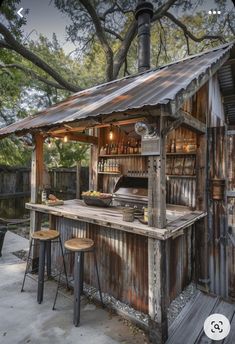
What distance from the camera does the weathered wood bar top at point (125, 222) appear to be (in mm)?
2848

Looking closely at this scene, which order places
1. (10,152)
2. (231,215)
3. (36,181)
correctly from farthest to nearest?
(10,152) → (36,181) → (231,215)

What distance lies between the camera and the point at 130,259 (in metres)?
3.47

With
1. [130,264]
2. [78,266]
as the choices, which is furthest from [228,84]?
[78,266]

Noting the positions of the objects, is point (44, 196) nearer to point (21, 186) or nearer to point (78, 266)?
point (78, 266)

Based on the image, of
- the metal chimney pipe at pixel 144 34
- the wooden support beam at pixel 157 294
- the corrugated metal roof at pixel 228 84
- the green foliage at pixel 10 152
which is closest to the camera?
the wooden support beam at pixel 157 294

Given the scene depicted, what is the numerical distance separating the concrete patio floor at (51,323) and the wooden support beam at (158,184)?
149cm

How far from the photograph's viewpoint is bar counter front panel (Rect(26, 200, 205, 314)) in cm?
330

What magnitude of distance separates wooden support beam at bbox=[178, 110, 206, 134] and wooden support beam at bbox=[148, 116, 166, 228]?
0.42 metres

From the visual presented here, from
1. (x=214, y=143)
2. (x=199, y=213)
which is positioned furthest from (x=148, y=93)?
(x=199, y=213)

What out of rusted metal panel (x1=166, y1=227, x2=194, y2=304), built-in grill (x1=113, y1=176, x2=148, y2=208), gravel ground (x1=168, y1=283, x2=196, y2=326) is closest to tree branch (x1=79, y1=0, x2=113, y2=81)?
built-in grill (x1=113, y1=176, x2=148, y2=208)

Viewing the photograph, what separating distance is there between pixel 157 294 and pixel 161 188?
4.28 ft

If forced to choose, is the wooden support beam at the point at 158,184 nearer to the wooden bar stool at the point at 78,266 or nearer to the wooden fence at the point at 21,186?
the wooden bar stool at the point at 78,266

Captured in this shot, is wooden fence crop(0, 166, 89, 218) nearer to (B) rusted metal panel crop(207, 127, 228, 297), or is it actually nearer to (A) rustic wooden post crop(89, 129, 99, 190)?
(A) rustic wooden post crop(89, 129, 99, 190)

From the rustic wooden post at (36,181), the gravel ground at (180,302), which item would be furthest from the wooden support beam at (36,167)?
the gravel ground at (180,302)
